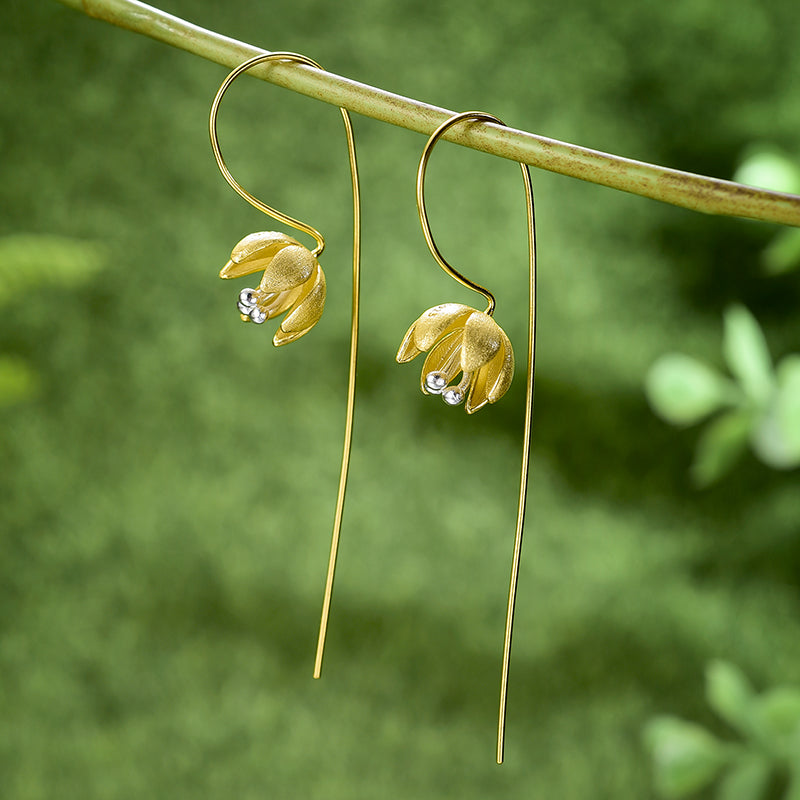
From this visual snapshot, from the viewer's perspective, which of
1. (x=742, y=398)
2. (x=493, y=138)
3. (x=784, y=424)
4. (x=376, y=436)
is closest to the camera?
(x=493, y=138)

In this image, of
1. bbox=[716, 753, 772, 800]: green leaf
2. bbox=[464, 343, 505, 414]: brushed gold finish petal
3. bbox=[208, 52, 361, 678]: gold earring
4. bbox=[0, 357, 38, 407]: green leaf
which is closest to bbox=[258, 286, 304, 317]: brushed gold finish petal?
bbox=[208, 52, 361, 678]: gold earring

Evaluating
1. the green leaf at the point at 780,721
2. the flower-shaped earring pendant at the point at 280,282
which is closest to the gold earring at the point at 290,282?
the flower-shaped earring pendant at the point at 280,282

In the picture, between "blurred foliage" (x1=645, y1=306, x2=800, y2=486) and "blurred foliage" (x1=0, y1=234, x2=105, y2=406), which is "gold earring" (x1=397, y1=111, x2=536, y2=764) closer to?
"blurred foliage" (x1=645, y1=306, x2=800, y2=486)

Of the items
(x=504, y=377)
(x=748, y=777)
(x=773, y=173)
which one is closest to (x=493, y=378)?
(x=504, y=377)

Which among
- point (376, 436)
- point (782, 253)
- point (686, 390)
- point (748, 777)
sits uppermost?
point (782, 253)

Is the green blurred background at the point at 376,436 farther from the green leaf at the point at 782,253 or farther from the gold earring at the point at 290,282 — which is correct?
the gold earring at the point at 290,282

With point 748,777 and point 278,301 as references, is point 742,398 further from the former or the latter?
point 278,301
